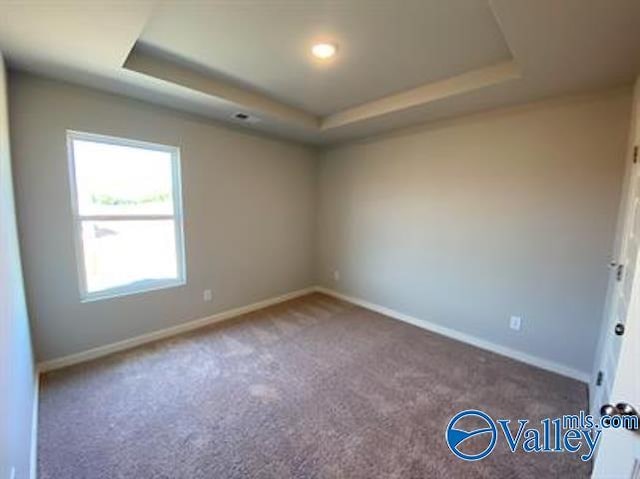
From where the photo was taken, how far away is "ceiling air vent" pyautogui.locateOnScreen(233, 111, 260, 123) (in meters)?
3.04

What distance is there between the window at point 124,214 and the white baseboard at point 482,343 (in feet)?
7.88

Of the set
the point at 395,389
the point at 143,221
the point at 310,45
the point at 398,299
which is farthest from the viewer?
the point at 398,299

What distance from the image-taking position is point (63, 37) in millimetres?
1703

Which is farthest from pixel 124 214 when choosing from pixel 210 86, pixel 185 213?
pixel 210 86

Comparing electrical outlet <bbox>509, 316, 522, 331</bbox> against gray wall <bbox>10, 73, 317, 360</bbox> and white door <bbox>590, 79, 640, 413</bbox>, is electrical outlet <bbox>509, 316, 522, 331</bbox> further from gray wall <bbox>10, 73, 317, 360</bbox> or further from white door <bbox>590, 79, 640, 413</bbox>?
gray wall <bbox>10, 73, 317, 360</bbox>

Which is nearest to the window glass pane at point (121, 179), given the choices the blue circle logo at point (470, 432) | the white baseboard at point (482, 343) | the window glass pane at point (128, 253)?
the window glass pane at point (128, 253)

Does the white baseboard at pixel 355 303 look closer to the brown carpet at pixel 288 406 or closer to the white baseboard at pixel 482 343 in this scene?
the white baseboard at pixel 482 343

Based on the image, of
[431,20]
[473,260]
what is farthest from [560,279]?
[431,20]

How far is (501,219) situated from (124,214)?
3.57m

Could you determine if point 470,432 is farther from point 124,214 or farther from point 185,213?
point 124,214

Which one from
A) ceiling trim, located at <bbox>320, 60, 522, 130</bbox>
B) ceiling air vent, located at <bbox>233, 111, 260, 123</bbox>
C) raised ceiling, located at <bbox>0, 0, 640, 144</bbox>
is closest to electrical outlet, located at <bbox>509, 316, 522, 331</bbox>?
raised ceiling, located at <bbox>0, 0, 640, 144</bbox>

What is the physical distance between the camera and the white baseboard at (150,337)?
8.32 feet

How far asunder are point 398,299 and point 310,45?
9.38ft

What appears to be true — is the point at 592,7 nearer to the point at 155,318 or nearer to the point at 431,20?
the point at 431,20
